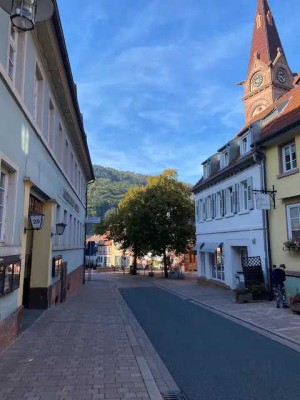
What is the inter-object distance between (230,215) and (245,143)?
14.0 feet

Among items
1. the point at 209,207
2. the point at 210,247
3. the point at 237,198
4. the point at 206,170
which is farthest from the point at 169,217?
the point at 237,198

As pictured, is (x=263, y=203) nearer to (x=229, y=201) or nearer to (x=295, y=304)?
(x=295, y=304)

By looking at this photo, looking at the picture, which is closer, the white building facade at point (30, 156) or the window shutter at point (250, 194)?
the white building facade at point (30, 156)

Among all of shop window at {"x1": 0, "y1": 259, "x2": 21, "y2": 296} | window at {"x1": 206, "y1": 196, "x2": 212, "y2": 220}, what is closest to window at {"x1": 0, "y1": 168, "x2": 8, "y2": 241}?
shop window at {"x1": 0, "y1": 259, "x2": 21, "y2": 296}

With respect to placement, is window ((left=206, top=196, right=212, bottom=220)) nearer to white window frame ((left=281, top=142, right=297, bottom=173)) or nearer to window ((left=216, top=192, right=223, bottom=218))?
window ((left=216, top=192, right=223, bottom=218))

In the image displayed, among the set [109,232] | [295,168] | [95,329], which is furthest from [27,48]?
[109,232]

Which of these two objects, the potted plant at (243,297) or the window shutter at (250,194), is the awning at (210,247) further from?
the potted plant at (243,297)

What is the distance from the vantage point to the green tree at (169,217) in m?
40.6

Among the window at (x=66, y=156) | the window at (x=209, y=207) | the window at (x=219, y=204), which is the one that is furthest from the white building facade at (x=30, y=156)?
the window at (x=209, y=207)

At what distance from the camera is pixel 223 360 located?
746 cm

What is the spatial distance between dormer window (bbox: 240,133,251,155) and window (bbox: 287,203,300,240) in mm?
5174

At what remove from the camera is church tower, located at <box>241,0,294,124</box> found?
41.1 m

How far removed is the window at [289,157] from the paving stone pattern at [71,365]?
9952mm

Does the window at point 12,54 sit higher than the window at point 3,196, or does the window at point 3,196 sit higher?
the window at point 12,54
